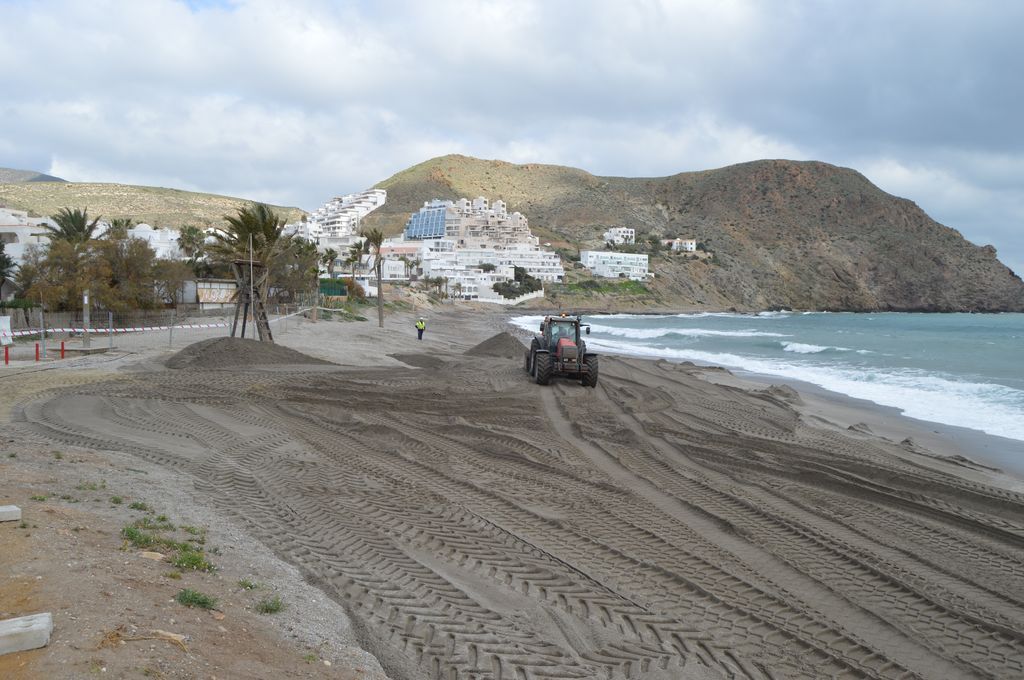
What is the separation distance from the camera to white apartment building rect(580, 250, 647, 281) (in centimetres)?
12675

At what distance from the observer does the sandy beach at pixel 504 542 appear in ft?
16.0

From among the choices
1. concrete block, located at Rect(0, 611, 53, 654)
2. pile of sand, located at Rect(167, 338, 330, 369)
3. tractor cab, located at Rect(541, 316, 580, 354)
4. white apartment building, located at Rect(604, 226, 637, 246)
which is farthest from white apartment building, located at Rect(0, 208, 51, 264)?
white apartment building, located at Rect(604, 226, 637, 246)

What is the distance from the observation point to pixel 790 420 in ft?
52.7

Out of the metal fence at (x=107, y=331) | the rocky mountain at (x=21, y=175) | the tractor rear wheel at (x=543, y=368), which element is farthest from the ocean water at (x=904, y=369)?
the rocky mountain at (x=21, y=175)

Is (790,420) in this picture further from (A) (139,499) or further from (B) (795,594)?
(A) (139,499)

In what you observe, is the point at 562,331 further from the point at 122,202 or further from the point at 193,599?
the point at 122,202

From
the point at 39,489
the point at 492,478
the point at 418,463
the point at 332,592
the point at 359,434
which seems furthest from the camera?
the point at 359,434

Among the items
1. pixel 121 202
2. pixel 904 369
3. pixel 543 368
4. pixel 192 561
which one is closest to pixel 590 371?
pixel 543 368

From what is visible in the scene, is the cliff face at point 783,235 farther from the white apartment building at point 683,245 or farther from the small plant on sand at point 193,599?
the small plant on sand at point 193,599

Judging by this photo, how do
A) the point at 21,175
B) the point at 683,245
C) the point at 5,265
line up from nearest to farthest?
the point at 5,265
the point at 683,245
the point at 21,175

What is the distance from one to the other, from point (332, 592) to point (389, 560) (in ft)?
3.00

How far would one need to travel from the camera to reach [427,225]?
14825 centimetres

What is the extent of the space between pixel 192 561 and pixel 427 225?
14585 cm

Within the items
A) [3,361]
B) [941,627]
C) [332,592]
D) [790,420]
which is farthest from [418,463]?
[3,361]
